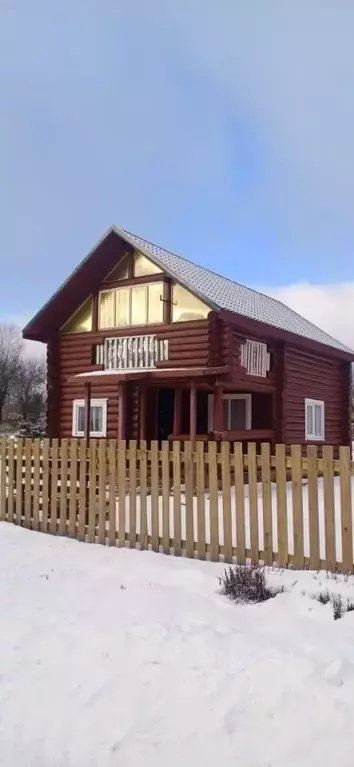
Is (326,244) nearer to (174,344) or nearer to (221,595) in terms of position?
(174,344)

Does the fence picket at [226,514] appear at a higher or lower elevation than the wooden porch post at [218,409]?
lower

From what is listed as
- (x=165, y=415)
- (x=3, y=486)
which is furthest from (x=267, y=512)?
(x=165, y=415)

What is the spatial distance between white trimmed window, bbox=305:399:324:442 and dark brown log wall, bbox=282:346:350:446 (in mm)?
278

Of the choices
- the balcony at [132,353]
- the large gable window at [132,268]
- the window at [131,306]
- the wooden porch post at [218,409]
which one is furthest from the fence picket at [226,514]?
the large gable window at [132,268]

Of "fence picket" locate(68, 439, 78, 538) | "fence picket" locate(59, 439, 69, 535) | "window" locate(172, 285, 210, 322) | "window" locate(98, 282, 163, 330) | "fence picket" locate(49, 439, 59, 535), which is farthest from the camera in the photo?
"window" locate(98, 282, 163, 330)

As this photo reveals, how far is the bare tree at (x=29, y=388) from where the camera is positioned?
58844mm

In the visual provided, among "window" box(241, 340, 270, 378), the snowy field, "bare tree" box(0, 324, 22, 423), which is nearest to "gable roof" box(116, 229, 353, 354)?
"window" box(241, 340, 270, 378)

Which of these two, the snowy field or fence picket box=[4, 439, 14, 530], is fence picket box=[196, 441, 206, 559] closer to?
the snowy field

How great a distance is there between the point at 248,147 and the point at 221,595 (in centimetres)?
1791

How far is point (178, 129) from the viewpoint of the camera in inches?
984

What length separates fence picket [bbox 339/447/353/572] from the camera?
18.3 feet

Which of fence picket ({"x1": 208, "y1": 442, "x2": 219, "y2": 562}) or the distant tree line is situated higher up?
the distant tree line

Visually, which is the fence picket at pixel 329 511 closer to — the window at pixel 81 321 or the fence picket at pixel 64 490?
the fence picket at pixel 64 490

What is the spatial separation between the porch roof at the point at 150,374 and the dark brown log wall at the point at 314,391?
4.21 m
